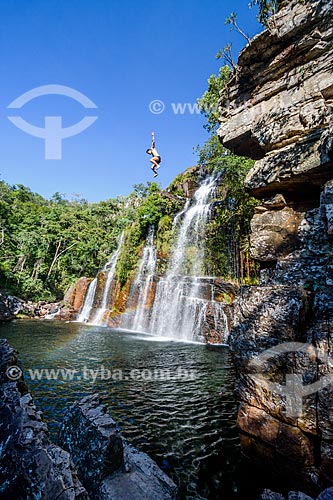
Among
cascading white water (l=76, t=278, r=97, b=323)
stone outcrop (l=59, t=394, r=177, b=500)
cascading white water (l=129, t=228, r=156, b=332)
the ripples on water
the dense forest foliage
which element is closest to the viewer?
stone outcrop (l=59, t=394, r=177, b=500)

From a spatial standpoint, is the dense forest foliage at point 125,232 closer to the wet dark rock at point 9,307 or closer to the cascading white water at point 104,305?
the cascading white water at point 104,305

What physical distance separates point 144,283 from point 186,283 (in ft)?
12.9

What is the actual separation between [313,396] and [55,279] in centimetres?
3246

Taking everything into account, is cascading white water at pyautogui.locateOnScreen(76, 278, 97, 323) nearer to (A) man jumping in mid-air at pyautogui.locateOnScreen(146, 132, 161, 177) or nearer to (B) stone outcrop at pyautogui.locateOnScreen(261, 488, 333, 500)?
(A) man jumping in mid-air at pyautogui.locateOnScreen(146, 132, 161, 177)

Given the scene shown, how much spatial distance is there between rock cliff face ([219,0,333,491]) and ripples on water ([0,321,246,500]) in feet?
2.74

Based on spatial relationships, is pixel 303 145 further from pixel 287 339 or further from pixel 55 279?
pixel 55 279

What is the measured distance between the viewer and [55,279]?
3247cm

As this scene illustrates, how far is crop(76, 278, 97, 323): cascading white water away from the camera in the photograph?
2388 cm

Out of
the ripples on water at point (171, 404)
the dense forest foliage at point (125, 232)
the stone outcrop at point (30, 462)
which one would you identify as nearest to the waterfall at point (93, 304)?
the dense forest foliage at point (125, 232)

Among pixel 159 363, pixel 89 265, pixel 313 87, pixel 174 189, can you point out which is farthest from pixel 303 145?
pixel 89 265

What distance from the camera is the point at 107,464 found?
9.67ft

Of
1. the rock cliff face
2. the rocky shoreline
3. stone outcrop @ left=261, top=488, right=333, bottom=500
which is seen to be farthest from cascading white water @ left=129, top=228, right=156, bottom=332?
stone outcrop @ left=261, top=488, right=333, bottom=500

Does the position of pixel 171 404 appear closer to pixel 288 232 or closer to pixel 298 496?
pixel 298 496

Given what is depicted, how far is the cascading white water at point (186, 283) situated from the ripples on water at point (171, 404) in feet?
11.6
